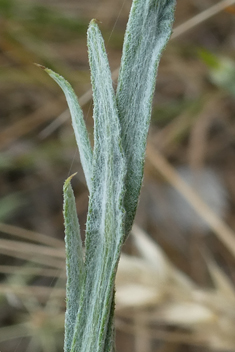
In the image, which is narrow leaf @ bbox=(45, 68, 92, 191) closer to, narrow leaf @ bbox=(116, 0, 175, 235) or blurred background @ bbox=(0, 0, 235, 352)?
narrow leaf @ bbox=(116, 0, 175, 235)

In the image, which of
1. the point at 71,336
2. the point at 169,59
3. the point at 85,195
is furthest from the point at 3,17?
the point at 71,336

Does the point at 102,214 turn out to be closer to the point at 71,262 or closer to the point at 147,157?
the point at 71,262

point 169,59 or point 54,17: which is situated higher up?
point 169,59

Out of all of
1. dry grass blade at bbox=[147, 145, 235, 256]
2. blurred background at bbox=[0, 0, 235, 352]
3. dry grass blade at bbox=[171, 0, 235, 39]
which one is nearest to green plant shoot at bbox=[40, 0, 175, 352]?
dry grass blade at bbox=[171, 0, 235, 39]

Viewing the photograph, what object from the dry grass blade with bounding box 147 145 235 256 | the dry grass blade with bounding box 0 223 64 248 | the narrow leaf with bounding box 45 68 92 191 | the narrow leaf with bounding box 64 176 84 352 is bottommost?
the narrow leaf with bounding box 64 176 84 352

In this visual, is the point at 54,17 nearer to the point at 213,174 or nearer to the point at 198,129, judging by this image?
the point at 198,129

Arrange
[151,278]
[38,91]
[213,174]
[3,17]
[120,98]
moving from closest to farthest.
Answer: [120,98] < [151,278] < [3,17] < [38,91] < [213,174]

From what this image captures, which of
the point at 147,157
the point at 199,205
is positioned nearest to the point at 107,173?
the point at 199,205
